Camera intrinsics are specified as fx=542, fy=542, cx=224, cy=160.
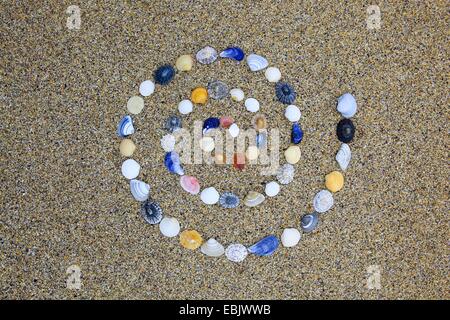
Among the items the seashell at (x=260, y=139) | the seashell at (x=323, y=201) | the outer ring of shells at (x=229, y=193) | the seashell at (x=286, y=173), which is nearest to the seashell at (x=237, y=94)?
the outer ring of shells at (x=229, y=193)

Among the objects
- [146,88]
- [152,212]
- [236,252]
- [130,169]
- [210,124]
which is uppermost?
[146,88]

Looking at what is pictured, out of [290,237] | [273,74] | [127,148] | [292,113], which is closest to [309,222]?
[290,237]

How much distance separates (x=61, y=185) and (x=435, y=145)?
3.21 feet

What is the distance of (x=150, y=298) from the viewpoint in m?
1.38

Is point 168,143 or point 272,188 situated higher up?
point 168,143

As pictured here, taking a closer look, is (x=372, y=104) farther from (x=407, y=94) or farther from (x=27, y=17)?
(x=27, y=17)

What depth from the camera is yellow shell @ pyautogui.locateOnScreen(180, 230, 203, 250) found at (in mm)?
1380

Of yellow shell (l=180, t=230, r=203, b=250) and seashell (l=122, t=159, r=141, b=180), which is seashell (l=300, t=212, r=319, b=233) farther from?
seashell (l=122, t=159, r=141, b=180)

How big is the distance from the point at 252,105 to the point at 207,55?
176 mm

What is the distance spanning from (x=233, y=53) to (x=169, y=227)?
18.8 inches

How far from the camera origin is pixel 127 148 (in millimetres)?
1398

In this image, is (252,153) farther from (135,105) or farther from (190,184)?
(135,105)

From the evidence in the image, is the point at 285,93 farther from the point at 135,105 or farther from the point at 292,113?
the point at 135,105
